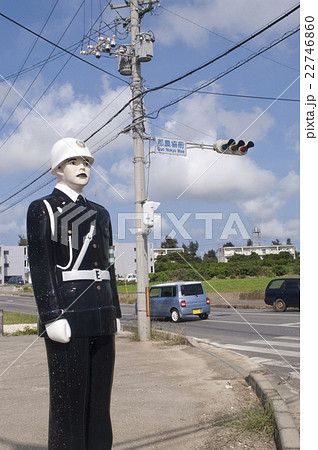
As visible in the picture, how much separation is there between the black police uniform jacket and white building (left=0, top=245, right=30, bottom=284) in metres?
78.1

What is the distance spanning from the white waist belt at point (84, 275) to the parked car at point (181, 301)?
15287mm

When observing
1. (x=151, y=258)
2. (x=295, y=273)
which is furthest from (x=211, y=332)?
(x=295, y=273)

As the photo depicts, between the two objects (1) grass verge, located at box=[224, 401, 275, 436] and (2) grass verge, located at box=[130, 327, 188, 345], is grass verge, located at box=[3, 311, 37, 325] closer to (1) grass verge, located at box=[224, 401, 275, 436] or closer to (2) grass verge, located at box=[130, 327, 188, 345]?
(2) grass verge, located at box=[130, 327, 188, 345]

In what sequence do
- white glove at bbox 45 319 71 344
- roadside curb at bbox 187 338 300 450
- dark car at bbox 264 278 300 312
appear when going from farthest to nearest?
1. dark car at bbox 264 278 300 312
2. roadside curb at bbox 187 338 300 450
3. white glove at bbox 45 319 71 344

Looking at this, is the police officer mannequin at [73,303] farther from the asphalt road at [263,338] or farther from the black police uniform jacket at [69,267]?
the asphalt road at [263,338]

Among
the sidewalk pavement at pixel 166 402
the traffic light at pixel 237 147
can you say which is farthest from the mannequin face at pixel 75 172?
the traffic light at pixel 237 147

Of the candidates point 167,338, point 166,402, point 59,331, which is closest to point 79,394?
point 59,331

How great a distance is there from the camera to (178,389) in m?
6.52

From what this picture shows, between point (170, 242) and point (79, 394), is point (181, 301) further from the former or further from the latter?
point (79, 394)

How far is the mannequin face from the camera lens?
367 cm

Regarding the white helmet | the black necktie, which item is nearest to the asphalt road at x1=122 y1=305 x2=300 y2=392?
the black necktie

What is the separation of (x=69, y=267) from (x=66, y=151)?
2.80 ft

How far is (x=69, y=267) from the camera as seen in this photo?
138 inches
